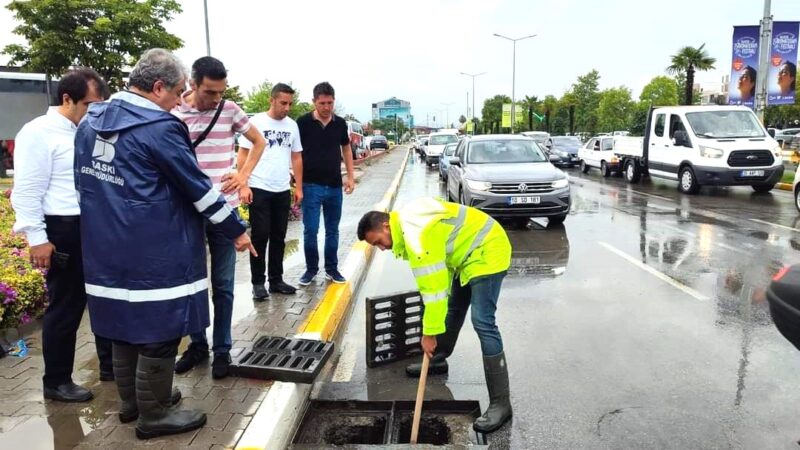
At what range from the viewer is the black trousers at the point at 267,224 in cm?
525

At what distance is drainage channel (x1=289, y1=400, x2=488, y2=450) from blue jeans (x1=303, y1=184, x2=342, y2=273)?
2352 mm

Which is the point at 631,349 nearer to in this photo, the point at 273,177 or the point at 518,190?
the point at 273,177

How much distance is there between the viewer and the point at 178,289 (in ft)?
9.30

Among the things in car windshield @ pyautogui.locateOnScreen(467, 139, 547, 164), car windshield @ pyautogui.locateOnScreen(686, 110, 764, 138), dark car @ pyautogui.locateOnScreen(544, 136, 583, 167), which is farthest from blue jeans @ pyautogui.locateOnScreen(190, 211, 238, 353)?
dark car @ pyautogui.locateOnScreen(544, 136, 583, 167)

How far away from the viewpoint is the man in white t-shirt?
523 cm

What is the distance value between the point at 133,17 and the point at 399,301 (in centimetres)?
1854

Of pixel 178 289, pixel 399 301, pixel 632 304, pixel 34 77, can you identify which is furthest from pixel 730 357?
pixel 34 77

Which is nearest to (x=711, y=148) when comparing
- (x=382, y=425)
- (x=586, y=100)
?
(x=382, y=425)

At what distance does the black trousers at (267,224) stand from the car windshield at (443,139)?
77.4 ft

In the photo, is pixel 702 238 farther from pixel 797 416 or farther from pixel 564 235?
pixel 797 416

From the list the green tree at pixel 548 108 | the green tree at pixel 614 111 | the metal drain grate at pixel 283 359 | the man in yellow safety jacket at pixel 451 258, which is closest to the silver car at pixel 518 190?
the metal drain grate at pixel 283 359

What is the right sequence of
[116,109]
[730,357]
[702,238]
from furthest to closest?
[702,238] < [730,357] < [116,109]

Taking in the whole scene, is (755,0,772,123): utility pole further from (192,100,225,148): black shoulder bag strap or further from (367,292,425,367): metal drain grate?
(192,100,225,148): black shoulder bag strap

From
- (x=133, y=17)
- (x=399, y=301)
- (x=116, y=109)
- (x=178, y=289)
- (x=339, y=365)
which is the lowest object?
(x=339, y=365)
